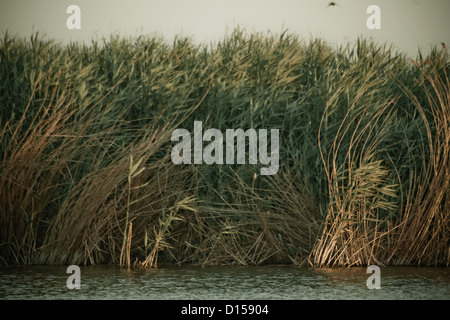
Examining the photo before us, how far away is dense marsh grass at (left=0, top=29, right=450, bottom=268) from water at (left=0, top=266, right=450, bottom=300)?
1.07 feet

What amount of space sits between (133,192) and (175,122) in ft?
4.04

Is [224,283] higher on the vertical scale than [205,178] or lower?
lower

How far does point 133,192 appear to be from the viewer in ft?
27.4

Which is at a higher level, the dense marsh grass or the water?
the dense marsh grass

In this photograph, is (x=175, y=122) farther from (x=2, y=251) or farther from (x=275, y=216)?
(x=2, y=251)

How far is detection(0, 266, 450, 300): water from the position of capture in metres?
6.61

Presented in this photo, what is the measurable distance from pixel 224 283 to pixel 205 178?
1.78 meters

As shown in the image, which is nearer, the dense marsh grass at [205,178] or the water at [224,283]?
the water at [224,283]

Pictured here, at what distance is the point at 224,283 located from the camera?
281 inches

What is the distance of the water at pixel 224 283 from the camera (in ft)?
21.7

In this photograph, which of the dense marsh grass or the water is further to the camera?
the dense marsh grass

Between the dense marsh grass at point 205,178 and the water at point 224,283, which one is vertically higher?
the dense marsh grass at point 205,178

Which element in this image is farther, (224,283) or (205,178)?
(205,178)

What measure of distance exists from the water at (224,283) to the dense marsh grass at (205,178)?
33 cm
